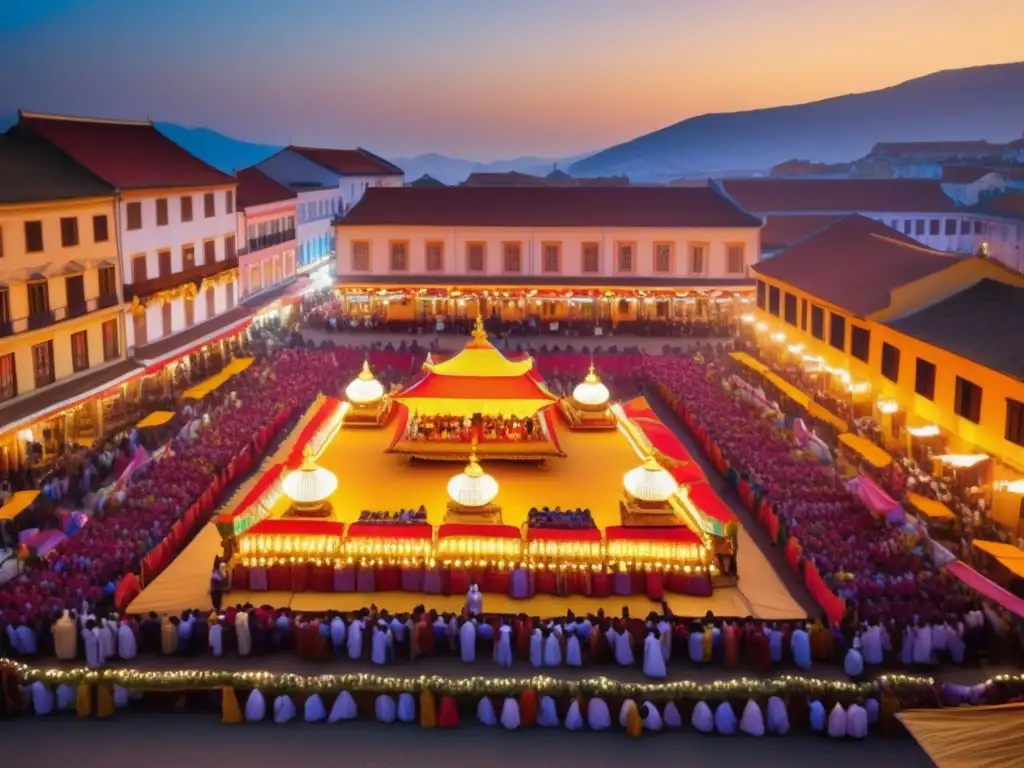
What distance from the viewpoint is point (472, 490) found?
76.2 ft

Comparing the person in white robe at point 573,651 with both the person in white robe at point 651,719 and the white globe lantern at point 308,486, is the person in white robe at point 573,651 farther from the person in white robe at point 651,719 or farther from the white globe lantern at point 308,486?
the white globe lantern at point 308,486

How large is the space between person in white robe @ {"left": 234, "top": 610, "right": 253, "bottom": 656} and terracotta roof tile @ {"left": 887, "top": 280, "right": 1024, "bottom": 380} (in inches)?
659

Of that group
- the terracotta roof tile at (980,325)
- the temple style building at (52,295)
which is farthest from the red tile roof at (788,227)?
the temple style building at (52,295)

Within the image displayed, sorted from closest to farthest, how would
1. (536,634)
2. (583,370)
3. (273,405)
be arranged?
(536,634), (273,405), (583,370)

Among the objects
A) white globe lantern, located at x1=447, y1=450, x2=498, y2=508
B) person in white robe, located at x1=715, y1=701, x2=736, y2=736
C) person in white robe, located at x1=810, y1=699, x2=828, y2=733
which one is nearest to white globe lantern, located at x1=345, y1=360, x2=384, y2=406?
white globe lantern, located at x1=447, y1=450, x2=498, y2=508

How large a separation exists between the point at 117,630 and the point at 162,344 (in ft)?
68.7

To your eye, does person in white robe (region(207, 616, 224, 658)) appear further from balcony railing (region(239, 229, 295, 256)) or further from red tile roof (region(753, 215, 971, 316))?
balcony railing (region(239, 229, 295, 256))

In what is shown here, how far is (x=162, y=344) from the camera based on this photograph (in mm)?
38156

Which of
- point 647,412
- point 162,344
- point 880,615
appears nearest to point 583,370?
point 647,412

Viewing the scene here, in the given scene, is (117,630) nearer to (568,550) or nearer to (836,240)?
(568,550)

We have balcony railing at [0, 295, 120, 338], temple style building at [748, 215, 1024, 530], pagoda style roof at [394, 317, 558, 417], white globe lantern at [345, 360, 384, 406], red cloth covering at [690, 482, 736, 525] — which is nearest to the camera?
red cloth covering at [690, 482, 736, 525]

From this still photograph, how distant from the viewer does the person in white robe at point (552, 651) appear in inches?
731

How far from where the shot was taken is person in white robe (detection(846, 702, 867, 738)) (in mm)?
16438

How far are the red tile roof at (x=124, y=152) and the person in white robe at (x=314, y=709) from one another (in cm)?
2376
